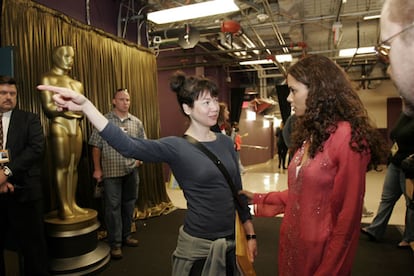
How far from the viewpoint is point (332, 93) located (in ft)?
4.30

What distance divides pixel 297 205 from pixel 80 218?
228 cm

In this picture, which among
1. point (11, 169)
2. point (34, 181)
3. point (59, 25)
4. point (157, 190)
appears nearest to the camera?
point (11, 169)

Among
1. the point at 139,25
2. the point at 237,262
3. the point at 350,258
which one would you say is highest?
the point at 139,25

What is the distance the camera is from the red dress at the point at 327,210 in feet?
3.91

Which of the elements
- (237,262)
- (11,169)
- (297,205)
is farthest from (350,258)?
(11,169)

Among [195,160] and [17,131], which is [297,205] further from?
[17,131]

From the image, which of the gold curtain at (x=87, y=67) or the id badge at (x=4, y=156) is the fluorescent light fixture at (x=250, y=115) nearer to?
the gold curtain at (x=87, y=67)

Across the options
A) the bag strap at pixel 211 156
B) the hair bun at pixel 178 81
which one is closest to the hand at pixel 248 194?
the bag strap at pixel 211 156

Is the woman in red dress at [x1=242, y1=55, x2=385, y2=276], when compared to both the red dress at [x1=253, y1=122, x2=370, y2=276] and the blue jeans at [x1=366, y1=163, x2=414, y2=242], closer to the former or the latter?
the red dress at [x1=253, y1=122, x2=370, y2=276]

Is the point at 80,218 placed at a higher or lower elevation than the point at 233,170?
lower

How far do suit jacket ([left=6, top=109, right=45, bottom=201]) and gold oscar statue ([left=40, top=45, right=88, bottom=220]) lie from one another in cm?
26

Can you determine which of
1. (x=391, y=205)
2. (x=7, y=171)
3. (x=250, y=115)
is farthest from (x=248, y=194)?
(x=250, y=115)

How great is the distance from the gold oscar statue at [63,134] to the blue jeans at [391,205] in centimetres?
320

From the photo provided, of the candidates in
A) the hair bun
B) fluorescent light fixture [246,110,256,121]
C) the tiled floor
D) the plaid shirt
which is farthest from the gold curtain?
fluorescent light fixture [246,110,256,121]
